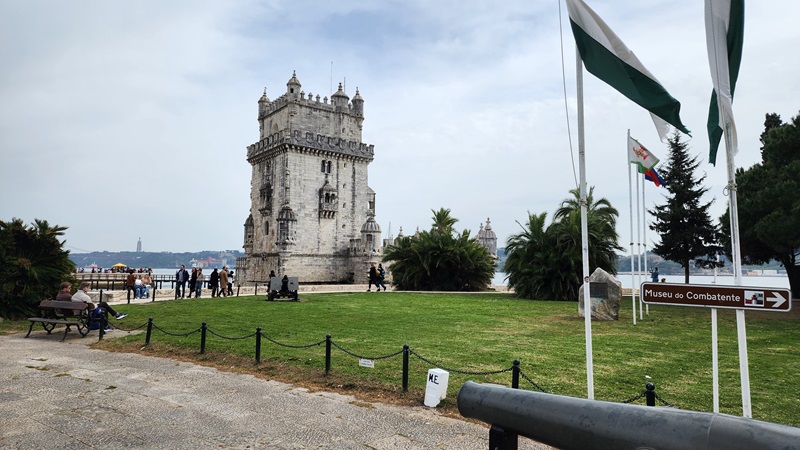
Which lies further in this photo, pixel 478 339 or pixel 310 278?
pixel 310 278

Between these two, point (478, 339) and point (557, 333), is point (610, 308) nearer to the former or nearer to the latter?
point (557, 333)

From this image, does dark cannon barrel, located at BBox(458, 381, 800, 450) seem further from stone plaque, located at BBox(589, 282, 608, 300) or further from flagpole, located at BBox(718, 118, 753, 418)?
stone plaque, located at BBox(589, 282, 608, 300)

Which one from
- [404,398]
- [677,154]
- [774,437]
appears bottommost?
[404,398]

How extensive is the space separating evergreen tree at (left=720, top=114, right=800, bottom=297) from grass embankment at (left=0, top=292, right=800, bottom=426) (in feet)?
10.4

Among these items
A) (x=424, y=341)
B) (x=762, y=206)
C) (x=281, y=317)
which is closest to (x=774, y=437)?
(x=424, y=341)

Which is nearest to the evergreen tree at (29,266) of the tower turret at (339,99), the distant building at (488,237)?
the tower turret at (339,99)

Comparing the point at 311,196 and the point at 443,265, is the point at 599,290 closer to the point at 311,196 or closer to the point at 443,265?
the point at 443,265

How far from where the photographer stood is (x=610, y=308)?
642 inches

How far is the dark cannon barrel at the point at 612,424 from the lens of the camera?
228 centimetres

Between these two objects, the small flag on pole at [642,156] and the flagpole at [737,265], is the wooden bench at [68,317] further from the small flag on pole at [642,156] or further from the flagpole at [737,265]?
the small flag on pole at [642,156]

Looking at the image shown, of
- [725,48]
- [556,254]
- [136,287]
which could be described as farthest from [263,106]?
[725,48]

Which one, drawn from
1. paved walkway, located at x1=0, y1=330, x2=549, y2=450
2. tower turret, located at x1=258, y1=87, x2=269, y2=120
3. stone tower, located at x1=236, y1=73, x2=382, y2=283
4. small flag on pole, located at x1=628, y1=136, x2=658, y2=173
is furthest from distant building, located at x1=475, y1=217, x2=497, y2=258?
paved walkway, located at x1=0, y1=330, x2=549, y2=450

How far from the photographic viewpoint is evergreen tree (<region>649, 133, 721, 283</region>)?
35469mm

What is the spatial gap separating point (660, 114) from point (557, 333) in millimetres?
8470
